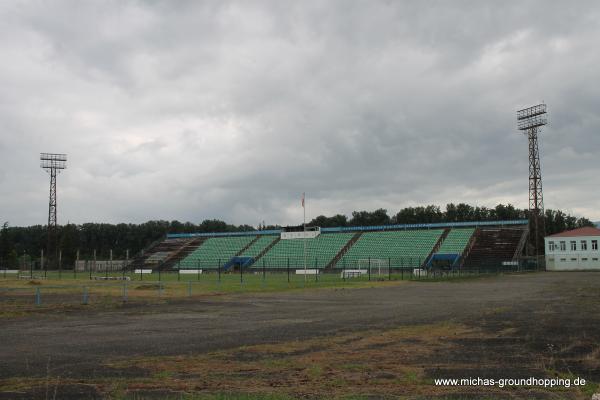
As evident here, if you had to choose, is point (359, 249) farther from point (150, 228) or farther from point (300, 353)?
point (150, 228)

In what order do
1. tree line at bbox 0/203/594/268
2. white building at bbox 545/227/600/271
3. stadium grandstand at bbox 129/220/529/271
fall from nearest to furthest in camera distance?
white building at bbox 545/227/600/271 → stadium grandstand at bbox 129/220/529/271 → tree line at bbox 0/203/594/268

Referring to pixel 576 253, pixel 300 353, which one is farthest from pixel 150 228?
pixel 300 353

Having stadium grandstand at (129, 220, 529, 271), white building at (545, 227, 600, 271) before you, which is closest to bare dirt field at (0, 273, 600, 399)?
stadium grandstand at (129, 220, 529, 271)

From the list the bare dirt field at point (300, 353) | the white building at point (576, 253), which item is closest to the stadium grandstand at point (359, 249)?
the white building at point (576, 253)

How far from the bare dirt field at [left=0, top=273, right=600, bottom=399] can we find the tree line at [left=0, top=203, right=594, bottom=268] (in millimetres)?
99364

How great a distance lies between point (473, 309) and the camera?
22234 millimetres

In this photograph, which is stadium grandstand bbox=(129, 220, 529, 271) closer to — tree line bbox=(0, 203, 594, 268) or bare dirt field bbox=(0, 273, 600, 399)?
tree line bbox=(0, 203, 594, 268)

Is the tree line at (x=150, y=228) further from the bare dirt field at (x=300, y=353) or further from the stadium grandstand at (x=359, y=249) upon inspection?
the bare dirt field at (x=300, y=353)

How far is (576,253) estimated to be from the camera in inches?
2894

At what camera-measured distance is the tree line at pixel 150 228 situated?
12306 centimetres

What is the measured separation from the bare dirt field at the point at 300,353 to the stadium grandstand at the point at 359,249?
49262 mm

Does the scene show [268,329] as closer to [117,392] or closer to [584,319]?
[117,392]

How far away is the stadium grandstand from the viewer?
247 feet

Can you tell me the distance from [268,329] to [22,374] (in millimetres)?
7939
